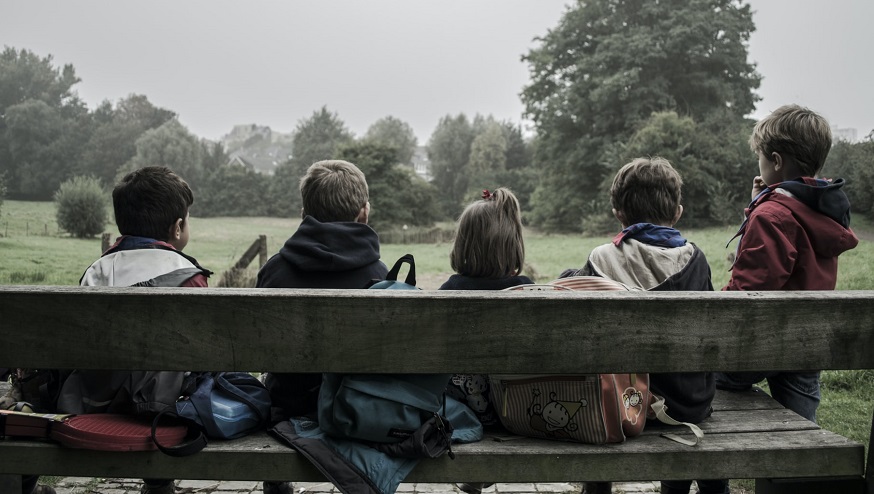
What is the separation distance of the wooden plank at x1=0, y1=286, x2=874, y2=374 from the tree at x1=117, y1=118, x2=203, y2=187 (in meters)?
7.66

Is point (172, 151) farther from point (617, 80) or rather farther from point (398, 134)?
point (617, 80)

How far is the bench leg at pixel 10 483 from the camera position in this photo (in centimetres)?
183

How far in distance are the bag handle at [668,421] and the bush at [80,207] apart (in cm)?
689

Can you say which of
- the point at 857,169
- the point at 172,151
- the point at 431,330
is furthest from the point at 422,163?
the point at 431,330

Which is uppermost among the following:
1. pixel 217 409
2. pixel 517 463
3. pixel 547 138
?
pixel 547 138

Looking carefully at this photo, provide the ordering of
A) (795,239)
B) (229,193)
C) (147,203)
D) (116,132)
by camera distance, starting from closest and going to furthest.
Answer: (795,239) → (147,203) → (116,132) → (229,193)

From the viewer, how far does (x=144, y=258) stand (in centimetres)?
223

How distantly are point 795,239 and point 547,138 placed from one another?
1090 centimetres

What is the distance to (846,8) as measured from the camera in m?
7.82

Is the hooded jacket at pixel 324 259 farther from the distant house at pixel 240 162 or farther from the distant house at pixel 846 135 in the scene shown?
the distant house at pixel 240 162

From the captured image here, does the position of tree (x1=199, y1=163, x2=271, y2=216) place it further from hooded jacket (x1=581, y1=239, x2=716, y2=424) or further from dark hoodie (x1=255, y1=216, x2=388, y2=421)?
hooded jacket (x1=581, y1=239, x2=716, y2=424)

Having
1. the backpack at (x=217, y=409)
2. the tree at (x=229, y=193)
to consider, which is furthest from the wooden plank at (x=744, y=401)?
the tree at (x=229, y=193)

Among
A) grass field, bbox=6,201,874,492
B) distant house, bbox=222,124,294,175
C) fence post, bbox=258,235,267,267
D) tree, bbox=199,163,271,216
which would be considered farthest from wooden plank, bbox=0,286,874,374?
distant house, bbox=222,124,294,175

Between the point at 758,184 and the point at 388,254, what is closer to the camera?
the point at 758,184
